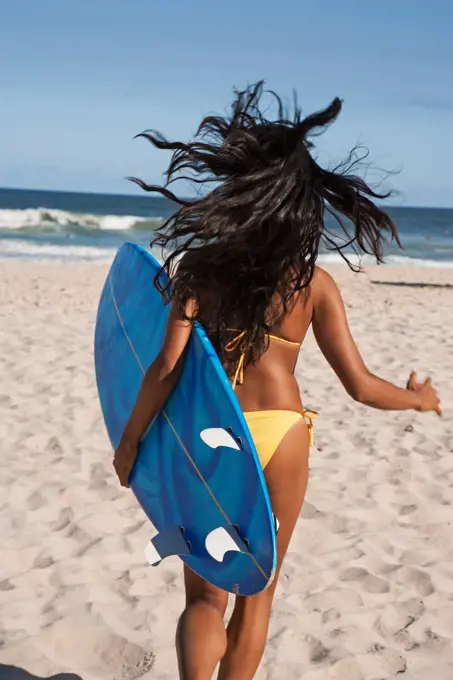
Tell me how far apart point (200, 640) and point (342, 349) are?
753 millimetres

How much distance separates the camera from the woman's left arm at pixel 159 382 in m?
1.93

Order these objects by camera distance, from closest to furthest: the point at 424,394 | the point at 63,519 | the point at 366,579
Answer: the point at 424,394, the point at 366,579, the point at 63,519

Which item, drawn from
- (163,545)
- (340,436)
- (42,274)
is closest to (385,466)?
(340,436)

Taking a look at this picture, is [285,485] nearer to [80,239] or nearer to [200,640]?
[200,640]

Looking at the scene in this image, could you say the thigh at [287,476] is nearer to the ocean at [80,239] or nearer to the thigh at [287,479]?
the thigh at [287,479]

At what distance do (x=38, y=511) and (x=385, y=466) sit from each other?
6.21ft

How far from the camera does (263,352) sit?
6.28ft

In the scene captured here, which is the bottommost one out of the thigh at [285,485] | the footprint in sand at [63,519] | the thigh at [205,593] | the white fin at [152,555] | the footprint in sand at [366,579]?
the footprint in sand at [63,519]

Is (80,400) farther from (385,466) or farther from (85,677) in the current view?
(85,677)

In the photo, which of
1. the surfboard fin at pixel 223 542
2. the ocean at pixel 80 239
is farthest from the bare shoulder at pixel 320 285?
the ocean at pixel 80 239

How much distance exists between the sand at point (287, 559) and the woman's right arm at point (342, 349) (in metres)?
1.06

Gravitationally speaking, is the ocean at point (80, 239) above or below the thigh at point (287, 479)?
below

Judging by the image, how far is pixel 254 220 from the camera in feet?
5.85

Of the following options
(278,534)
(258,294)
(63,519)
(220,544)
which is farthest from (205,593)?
(63,519)
